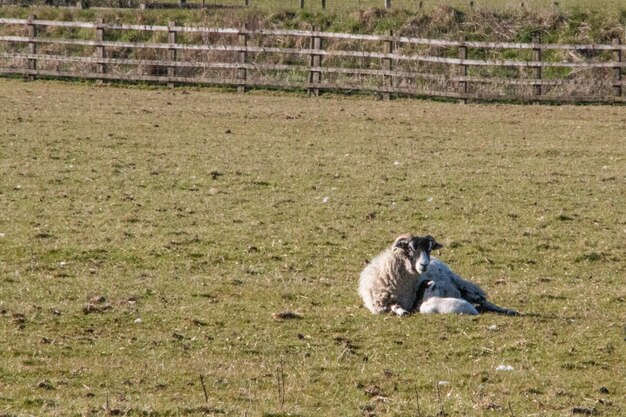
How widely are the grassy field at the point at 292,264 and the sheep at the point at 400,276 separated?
32 centimetres

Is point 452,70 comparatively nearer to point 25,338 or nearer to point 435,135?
point 435,135

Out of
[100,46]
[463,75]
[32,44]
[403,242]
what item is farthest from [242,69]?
[403,242]

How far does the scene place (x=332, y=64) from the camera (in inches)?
1396

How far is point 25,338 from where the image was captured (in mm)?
9219

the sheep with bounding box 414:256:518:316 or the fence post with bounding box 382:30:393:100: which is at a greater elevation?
the fence post with bounding box 382:30:393:100

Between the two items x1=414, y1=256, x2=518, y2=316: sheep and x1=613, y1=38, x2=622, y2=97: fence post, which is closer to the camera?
x1=414, y1=256, x2=518, y2=316: sheep

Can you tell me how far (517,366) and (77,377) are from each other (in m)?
3.24

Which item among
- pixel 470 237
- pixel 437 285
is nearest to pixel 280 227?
pixel 470 237

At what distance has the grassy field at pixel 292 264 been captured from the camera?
810cm

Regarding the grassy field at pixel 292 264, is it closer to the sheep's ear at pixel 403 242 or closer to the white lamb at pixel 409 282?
the white lamb at pixel 409 282

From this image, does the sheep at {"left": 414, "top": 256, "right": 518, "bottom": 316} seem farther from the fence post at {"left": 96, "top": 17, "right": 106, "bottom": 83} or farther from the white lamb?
the fence post at {"left": 96, "top": 17, "right": 106, "bottom": 83}

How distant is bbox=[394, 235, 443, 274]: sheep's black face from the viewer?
10.5 m

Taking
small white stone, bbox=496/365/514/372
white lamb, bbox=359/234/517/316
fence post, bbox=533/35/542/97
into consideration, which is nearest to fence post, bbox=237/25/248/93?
fence post, bbox=533/35/542/97

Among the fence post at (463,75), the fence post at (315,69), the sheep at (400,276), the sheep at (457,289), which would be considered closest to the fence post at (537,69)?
the fence post at (463,75)
